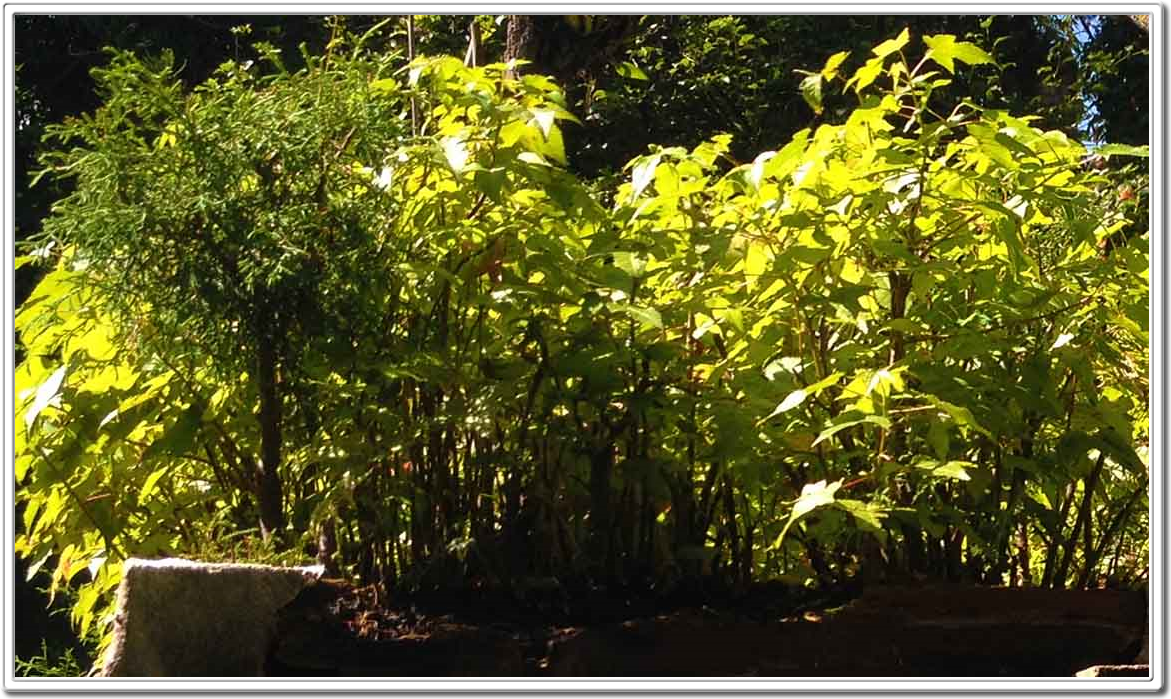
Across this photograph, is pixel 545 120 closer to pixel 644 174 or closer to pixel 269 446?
pixel 644 174

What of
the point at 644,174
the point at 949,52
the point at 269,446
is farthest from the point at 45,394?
the point at 949,52

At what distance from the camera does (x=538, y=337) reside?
199 cm

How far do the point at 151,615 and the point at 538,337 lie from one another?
68 centimetres

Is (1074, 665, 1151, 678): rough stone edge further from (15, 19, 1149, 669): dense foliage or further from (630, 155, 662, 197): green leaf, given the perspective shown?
(630, 155, 662, 197): green leaf

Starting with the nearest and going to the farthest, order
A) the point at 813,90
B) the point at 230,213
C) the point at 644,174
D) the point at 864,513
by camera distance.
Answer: the point at 864,513 → the point at 230,213 → the point at 644,174 → the point at 813,90

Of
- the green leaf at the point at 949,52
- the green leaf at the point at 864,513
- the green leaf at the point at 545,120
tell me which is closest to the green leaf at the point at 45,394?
the green leaf at the point at 545,120

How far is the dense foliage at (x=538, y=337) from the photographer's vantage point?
1888mm

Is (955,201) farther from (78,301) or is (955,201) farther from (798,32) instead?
(798,32)

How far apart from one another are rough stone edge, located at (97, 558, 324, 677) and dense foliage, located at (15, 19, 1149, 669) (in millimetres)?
120

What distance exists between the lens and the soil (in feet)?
6.31

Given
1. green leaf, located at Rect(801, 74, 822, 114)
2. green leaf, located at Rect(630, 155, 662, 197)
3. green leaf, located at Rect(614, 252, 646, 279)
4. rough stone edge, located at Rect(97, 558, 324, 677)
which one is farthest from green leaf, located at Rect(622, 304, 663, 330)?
rough stone edge, located at Rect(97, 558, 324, 677)

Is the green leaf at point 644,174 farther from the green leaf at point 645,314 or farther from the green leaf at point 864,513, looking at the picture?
the green leaf at point 864,513

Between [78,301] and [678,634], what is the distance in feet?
3.46

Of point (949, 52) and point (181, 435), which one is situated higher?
point (949, 52)
